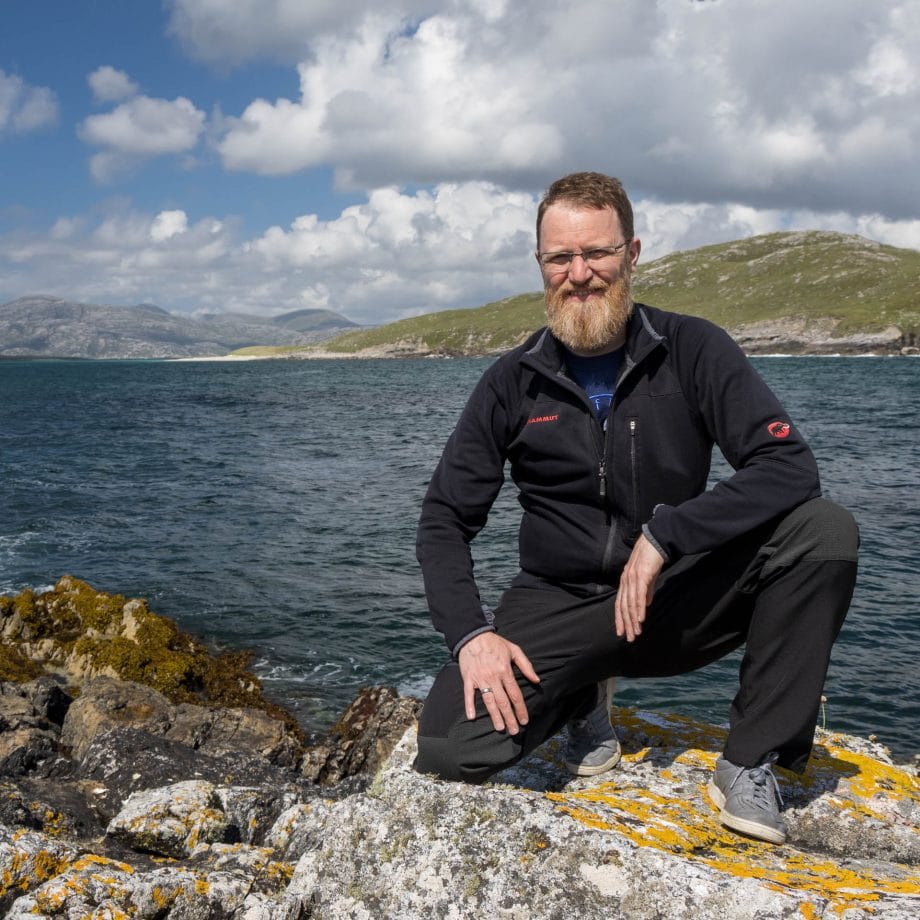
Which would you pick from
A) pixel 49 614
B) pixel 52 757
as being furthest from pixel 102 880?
pixel 49 614

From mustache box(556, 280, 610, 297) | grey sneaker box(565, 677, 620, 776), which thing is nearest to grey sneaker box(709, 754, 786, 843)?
grey sneaker box(565, 677, 620, 776)

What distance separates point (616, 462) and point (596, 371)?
2.42 ft

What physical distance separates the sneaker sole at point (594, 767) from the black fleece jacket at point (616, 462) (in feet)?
4.03

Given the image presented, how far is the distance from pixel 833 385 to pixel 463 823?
316 ft

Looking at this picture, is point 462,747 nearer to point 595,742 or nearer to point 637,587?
point 595,742

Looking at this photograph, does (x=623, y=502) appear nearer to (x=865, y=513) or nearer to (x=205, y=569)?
(x=205, y=569)

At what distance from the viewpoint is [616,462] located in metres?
4.98

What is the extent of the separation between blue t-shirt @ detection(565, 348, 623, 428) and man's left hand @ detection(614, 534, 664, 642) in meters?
1.09

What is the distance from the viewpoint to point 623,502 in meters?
5.02

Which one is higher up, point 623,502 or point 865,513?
point 623,502

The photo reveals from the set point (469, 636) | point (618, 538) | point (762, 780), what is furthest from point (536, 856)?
point (618, 538)

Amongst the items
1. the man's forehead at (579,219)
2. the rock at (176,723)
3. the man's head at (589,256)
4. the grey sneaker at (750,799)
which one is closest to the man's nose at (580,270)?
the man's head at (589,256)

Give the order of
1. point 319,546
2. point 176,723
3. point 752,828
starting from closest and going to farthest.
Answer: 1. point 752,828
2. point 176,723
3. point 319,546

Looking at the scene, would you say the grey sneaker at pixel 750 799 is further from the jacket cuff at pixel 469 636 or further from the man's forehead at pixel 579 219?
the man's forehead at pixel 579 219
